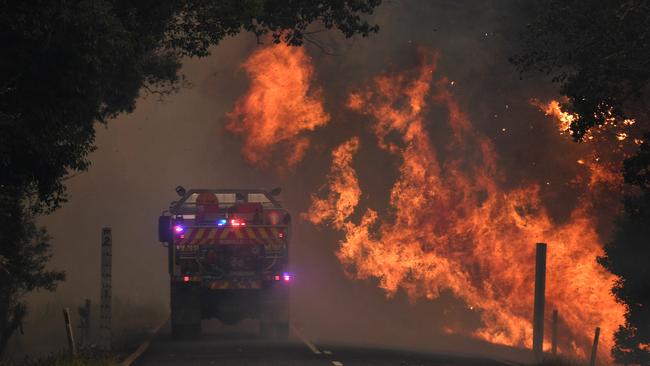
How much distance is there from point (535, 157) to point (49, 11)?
32.6 m

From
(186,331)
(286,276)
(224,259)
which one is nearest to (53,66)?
(224,259)

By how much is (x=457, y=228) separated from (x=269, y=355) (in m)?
24.1

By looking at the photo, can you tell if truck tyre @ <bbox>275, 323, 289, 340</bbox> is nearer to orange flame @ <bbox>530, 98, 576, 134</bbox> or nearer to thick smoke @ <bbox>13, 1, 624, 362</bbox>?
thick smoke @ <bbox>13, 1, 624, 362</bbox>

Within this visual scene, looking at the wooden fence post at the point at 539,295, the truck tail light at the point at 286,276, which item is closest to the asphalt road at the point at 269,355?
the truck tail light at the point at 286,276

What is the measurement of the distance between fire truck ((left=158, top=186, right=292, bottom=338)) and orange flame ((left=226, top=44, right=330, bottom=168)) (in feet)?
60.8

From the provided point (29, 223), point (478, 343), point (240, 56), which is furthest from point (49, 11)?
point (240, 56)

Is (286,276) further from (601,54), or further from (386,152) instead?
(386,152)

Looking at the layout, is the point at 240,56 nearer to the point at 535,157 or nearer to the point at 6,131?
the point at 535,157

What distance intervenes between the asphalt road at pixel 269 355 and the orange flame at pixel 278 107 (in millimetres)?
18893

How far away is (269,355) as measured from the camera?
2427cm

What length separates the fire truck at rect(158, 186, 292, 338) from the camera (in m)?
29.0

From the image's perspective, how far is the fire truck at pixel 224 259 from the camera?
95.1 ft

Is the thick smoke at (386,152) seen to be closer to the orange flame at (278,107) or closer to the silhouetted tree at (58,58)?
the orange flame at (278,107)

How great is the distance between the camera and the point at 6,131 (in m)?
20.5
